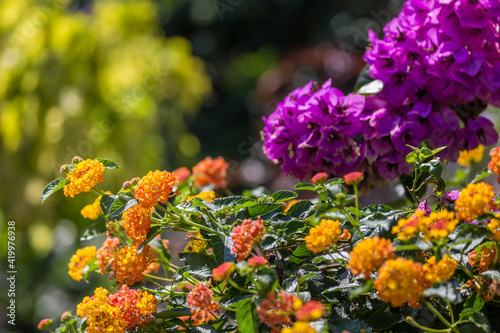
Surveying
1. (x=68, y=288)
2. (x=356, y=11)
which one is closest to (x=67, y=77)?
(x=68, y=288)

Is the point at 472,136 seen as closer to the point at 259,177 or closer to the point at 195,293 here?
the point at 195,293

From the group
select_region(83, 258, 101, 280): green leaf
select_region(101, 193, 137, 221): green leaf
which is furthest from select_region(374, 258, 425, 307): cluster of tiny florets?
select_region(83, 258, 101, 280): green leaf

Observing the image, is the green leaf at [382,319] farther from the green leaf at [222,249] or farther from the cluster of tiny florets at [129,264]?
the cluster of tiny florets at [129,264]

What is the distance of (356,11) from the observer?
14.0ft

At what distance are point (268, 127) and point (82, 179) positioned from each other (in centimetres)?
33

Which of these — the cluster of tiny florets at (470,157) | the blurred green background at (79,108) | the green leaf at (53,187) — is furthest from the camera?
the blurred green background at (79,108)

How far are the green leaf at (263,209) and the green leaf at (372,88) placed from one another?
0.27 metres

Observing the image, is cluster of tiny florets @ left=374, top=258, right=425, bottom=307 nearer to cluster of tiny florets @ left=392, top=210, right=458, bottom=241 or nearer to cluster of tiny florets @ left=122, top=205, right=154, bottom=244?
cluster of tiny florets @ left=392, top=210, right=458, bottom=241

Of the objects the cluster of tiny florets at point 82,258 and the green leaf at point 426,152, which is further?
the cluster of tiny florets at point 82,258

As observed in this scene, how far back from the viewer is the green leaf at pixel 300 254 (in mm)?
627

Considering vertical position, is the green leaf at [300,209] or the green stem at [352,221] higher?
the green stem at [352,221]

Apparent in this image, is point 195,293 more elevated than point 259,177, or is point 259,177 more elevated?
point 195,293

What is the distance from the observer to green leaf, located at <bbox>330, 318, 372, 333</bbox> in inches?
20.3

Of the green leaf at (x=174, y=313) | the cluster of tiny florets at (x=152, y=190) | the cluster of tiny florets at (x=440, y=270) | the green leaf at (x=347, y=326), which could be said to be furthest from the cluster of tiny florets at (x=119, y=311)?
the cluster of tiny florets at (x=440, y=270)
